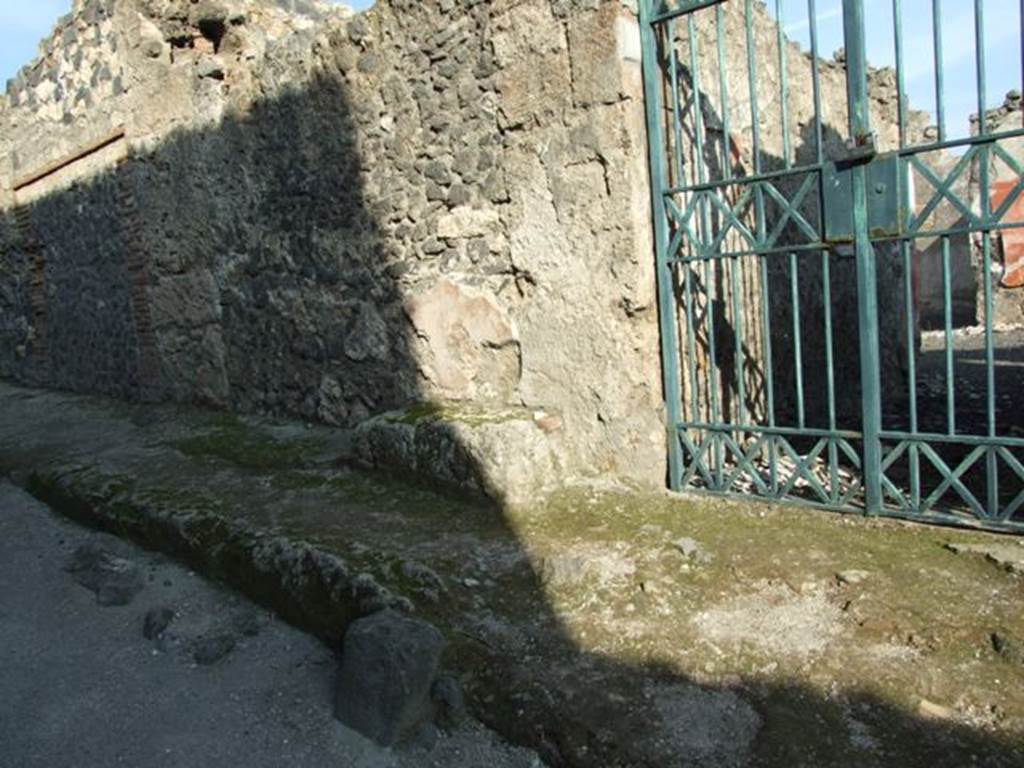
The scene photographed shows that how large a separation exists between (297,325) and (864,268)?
334 cm

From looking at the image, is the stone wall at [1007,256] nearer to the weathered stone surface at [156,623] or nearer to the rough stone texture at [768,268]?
the rough stone texture at [768,268]

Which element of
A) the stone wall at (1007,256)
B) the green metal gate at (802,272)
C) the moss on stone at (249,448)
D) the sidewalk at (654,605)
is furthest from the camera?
the stone wall at (1007,256)

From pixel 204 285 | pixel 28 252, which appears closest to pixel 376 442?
pixel 204 285

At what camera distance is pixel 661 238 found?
3396 millimetres

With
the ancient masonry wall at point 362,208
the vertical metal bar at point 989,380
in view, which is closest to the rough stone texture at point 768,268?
the ancient masonry wall at point 362,208

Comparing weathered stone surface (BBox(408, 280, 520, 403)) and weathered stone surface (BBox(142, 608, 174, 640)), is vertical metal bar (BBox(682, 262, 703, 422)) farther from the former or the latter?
weathered stone surface (BBox(142, 608, 174, 640))

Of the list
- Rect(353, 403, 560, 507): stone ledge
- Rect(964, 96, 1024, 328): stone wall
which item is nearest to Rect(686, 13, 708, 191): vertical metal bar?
Rect(353, 403, 560, 507): stone ledge

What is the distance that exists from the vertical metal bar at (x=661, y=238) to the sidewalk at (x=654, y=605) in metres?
0.28

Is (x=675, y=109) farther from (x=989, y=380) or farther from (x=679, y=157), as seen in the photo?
(x=989, y=380)

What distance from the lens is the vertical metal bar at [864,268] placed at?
2830mm

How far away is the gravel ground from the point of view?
2.24 meters

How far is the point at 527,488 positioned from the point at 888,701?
68.5 inches

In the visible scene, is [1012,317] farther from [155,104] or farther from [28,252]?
[28,252]

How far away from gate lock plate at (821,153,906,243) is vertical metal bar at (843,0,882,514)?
23 mm
